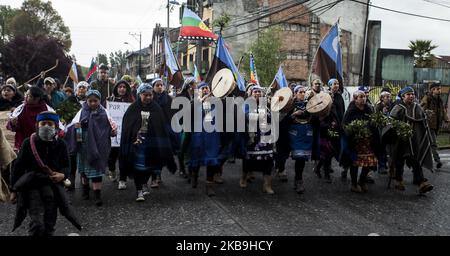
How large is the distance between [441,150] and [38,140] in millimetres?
13030

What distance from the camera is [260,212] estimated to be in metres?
6.45

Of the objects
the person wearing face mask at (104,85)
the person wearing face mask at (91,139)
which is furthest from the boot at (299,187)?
the person wearing face mask at (104,85)

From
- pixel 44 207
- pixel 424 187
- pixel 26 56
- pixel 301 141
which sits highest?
pixel 26 56

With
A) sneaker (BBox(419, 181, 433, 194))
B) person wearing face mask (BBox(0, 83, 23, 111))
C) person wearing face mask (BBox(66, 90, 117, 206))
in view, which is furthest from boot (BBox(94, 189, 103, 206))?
sneaker (BBox(419, 181, 433, 194))

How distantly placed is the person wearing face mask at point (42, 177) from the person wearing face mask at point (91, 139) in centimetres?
171

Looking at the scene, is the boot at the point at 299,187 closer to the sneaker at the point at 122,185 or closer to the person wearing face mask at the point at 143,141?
the person wearing face mask at the point at 143,141

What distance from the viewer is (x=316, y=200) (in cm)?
725

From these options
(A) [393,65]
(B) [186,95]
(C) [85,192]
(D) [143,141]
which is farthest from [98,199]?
(A) [393,65]

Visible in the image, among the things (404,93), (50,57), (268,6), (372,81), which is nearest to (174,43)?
(50,57)

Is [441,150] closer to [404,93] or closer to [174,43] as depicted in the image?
[404,93]

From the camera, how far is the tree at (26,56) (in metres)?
42.4

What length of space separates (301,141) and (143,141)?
262cm

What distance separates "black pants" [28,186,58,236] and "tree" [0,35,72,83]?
3971 cm

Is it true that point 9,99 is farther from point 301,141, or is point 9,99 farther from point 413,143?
point 413,143
